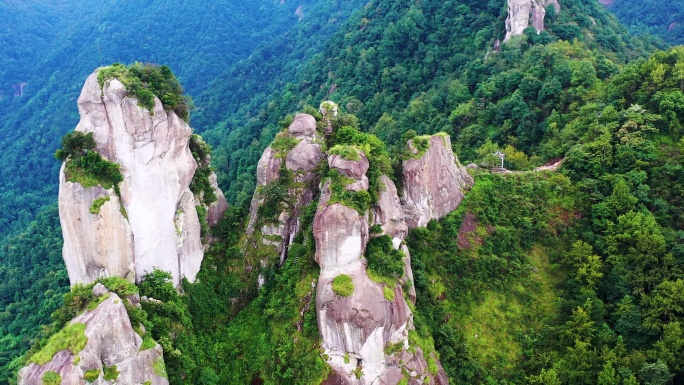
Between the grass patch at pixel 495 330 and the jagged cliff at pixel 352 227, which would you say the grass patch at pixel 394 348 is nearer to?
the jagged cliff at pixel 352 227

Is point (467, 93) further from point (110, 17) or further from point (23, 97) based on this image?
point (110, 17)

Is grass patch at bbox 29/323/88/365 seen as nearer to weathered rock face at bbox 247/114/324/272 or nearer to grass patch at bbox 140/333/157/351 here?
grass patch at bbox 140/333/157/351

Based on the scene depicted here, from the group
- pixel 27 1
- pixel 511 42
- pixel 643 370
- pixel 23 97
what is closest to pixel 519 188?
pixel 643 370

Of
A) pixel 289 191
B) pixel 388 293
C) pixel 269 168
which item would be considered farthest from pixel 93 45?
pixel 388 293

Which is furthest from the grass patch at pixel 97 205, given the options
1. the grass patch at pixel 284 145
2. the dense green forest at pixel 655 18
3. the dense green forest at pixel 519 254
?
the dense green forest at pixel 655 18

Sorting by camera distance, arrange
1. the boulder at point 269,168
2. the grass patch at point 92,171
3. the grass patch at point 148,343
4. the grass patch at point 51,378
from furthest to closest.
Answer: the boulder at point 269,168
the grass patch at point 92,171
the grass patch at point 148,343
the grass patch at point 51,378

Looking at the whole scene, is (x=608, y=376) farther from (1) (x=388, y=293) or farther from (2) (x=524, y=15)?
(2) (x=524, y=15)
